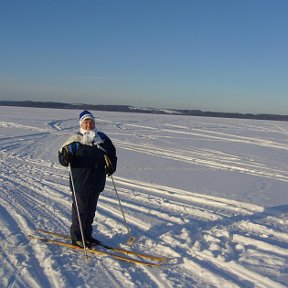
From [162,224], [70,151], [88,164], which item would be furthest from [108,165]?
[162,224]

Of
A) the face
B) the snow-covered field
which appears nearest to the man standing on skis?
the face

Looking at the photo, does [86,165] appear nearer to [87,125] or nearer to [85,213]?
[87,125]

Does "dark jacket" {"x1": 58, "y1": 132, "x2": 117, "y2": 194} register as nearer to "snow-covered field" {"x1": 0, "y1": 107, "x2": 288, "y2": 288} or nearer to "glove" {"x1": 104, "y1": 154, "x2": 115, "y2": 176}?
"glove" {"x1": 104, "y1": 154, "x2": 115, "y2": 176}

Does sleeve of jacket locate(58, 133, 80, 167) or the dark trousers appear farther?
the dark trousers

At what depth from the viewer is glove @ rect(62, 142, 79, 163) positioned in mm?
4820

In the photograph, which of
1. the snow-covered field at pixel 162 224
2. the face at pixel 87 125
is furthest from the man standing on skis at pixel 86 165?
the snow-covered field at pixel 162 224

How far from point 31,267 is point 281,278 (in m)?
2.72

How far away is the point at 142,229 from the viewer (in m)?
5.80

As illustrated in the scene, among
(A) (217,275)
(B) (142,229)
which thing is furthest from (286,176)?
(A) (217,275)

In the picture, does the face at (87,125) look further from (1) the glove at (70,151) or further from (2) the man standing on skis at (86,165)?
(1) the glove at (70,151)

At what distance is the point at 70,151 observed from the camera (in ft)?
15.9

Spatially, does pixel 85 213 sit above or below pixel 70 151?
below

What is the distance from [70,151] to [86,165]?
272 mm

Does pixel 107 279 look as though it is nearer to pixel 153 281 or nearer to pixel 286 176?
pixel 153 281
